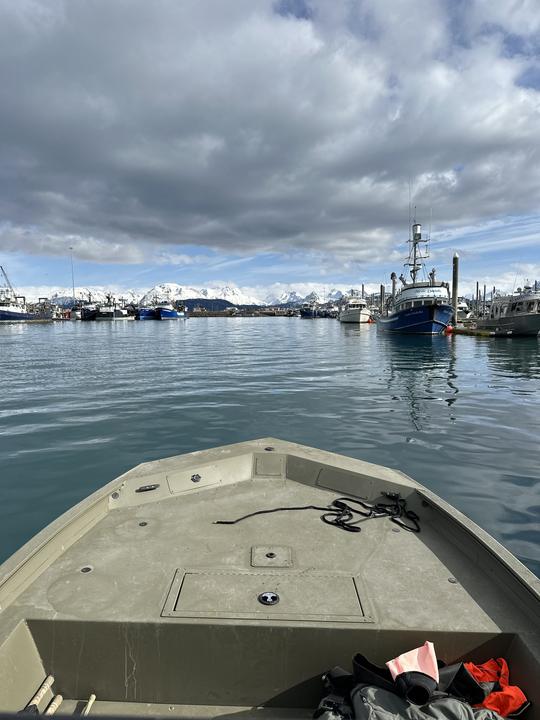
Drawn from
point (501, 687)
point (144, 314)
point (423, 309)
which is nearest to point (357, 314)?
point (423, 309)

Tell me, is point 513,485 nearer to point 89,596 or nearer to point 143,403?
point 89,596

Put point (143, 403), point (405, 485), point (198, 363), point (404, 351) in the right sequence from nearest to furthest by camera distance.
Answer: point (405, 485) < point (143, 403) < point (198, 363) < point (404, 351)

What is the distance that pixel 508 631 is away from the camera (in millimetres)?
3016

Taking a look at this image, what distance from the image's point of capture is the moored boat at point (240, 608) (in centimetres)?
297

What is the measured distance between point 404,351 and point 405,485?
3234 cm

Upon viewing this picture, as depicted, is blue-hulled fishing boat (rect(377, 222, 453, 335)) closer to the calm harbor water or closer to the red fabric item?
the calm harbor water

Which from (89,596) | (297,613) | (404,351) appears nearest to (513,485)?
(297,613)

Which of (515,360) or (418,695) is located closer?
(418,695)

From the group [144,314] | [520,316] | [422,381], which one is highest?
[144,314]

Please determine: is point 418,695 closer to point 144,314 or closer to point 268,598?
point 268,598

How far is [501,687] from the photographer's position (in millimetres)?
2719

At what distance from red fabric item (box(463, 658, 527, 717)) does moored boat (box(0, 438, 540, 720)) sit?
0.09m

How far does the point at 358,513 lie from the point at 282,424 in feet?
26.3

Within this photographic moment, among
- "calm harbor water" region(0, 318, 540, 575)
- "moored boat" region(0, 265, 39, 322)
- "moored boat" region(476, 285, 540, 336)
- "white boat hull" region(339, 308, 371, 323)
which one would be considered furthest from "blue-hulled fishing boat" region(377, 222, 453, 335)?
"moored boat" region(0, 265, 39, 322)
